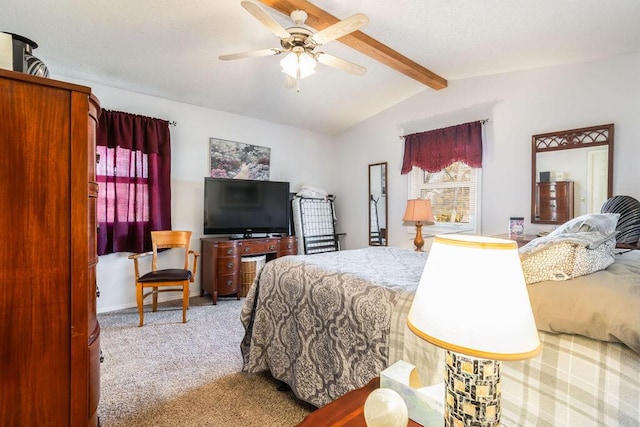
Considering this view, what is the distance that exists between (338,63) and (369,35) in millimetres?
655

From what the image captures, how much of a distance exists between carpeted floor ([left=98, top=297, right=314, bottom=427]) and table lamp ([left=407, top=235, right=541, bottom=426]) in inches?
54.0

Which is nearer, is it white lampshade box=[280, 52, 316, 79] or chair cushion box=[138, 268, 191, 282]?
white lampshade box=[280, 52, 316, 79]

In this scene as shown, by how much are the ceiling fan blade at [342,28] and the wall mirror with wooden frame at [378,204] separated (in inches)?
114

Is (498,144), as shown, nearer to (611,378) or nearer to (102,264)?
(611,378)

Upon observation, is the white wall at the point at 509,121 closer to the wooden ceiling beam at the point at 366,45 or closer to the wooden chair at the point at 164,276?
the wooden ceiling beam at the point at 366,45

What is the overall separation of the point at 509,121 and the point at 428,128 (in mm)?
1001

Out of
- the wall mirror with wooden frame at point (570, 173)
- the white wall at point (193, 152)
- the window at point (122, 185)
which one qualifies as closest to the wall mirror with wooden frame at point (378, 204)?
the white wall at point (193, 152)

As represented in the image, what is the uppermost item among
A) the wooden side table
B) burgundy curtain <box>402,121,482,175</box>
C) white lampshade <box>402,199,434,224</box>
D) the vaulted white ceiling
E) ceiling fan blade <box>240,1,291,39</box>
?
the vaulted white ceiling

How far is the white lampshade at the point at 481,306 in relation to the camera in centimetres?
62

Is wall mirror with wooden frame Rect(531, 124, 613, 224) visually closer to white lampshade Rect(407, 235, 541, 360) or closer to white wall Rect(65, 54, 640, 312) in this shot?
white wall Rect(65, 54, 640, 312)

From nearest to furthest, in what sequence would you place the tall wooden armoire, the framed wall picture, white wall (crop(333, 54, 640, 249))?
the tall wooden armoire, white wall (crop(333, 54, 640, 249)), the framed wall picture

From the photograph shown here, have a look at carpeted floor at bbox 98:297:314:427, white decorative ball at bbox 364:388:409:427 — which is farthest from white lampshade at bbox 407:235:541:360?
carpeted floor at bbox 98:297:314:427

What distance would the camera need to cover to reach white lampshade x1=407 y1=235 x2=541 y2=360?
0.62 m

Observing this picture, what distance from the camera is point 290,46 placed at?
7.50 feet
